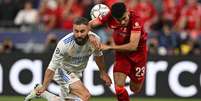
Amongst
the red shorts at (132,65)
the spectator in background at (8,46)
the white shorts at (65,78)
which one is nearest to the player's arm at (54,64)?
the white shorts at (65,78)

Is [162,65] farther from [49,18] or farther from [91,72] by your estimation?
[49,18]

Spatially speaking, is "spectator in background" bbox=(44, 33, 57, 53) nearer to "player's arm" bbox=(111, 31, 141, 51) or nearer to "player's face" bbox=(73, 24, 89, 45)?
"player's arm" bbox=(111, 31, 141, 51)

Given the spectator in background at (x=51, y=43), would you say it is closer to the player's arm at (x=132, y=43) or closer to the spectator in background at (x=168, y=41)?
the spectator in background at (x=168, y=41)

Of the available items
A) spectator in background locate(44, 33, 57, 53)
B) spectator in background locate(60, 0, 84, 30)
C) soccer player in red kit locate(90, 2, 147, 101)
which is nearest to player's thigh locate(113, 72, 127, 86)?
soccer player in red kit locate(90, 2, 147, 101)

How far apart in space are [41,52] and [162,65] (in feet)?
9.77

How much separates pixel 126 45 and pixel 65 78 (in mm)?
1155

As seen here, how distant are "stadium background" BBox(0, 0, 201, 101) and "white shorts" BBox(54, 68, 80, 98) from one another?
17.1 feet

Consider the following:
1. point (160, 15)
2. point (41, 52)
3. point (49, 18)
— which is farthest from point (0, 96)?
point (160, 15)

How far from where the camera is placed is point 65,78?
1309 cm

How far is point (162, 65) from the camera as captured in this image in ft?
62.1

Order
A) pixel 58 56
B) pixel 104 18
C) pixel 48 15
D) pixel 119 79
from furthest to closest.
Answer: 1. pixel 48 15
2. pixel 119 79
3. pixel 104 18
4. pixel 58 56

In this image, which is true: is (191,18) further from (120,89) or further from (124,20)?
(124,20)

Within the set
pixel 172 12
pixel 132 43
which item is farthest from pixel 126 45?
pixel 172 12

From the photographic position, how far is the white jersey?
1265cm
